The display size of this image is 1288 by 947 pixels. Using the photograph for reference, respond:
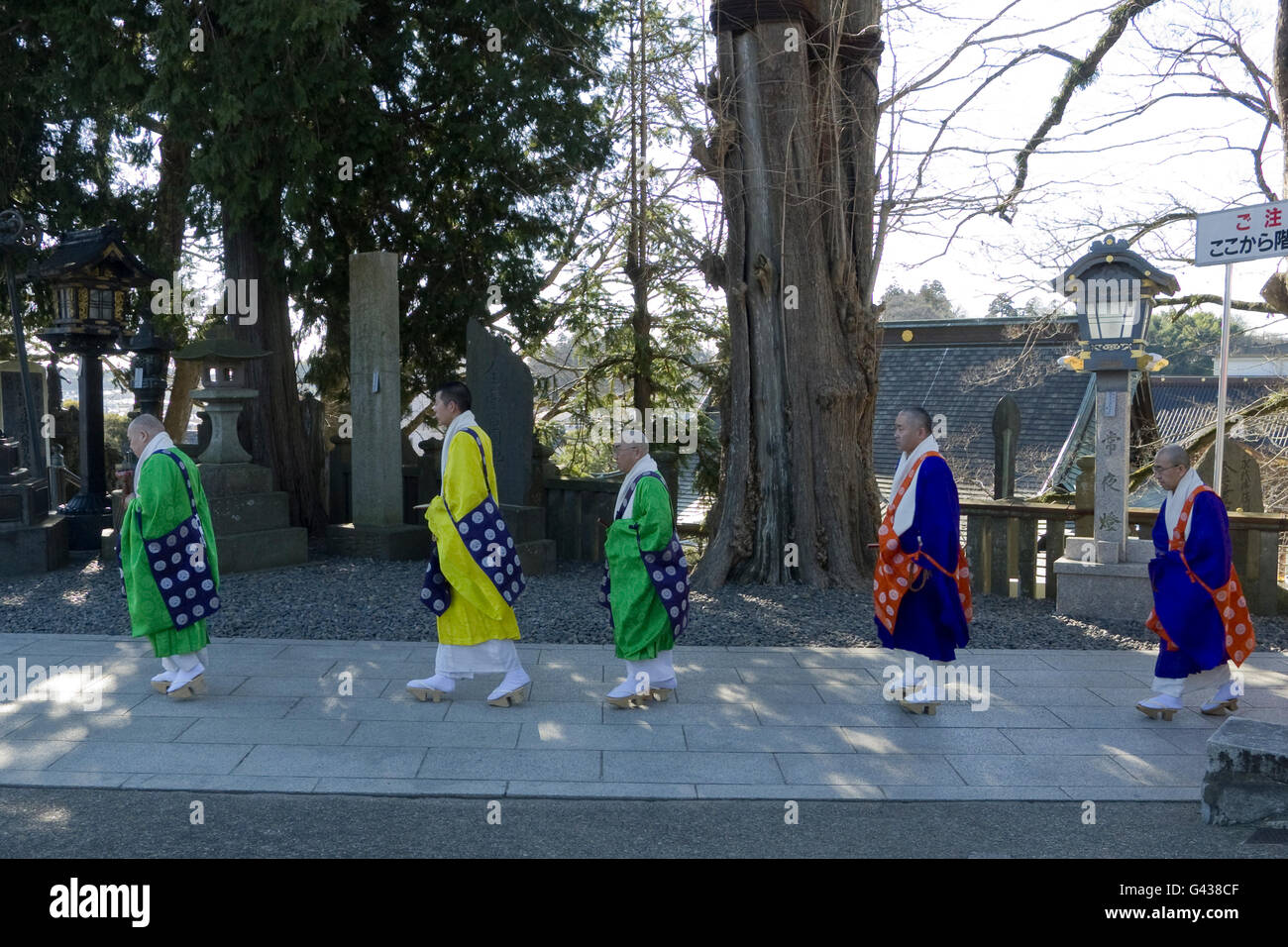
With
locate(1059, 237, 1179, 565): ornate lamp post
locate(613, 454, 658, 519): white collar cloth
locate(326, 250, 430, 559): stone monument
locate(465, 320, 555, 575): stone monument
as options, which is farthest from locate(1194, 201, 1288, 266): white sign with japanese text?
locate(326, 250, 430, 559): stone monument

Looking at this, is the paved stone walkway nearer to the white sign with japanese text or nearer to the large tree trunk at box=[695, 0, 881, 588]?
the large tree trunk at box=[695, 0, 881, 588]

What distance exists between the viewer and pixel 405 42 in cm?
1134

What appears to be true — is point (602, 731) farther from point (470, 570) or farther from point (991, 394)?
point (991, 394)

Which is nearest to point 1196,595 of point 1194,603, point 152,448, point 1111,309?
point 1194,603

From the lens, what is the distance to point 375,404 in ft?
35.8

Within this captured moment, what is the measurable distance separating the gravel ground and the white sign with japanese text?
2.77 meters

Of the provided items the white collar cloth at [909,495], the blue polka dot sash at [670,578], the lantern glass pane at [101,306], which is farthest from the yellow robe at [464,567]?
the lantern glass pane at [101,306]

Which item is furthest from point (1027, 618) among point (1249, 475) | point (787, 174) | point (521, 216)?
point (521, 216)

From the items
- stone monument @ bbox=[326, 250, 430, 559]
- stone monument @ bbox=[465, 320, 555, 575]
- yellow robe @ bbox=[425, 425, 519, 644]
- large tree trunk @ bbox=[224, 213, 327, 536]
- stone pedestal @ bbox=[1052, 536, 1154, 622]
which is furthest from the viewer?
large tree trunk @ bbox=[224, 213, 327, 536]

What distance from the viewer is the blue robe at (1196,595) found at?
220 inches

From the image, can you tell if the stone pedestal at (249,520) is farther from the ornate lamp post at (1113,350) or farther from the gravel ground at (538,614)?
the ornate lamp post at (1113,350)

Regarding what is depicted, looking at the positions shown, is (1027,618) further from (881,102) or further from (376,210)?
(376,210)

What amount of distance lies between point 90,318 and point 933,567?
9394 mm

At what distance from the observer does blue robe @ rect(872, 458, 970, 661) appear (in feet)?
18.6
